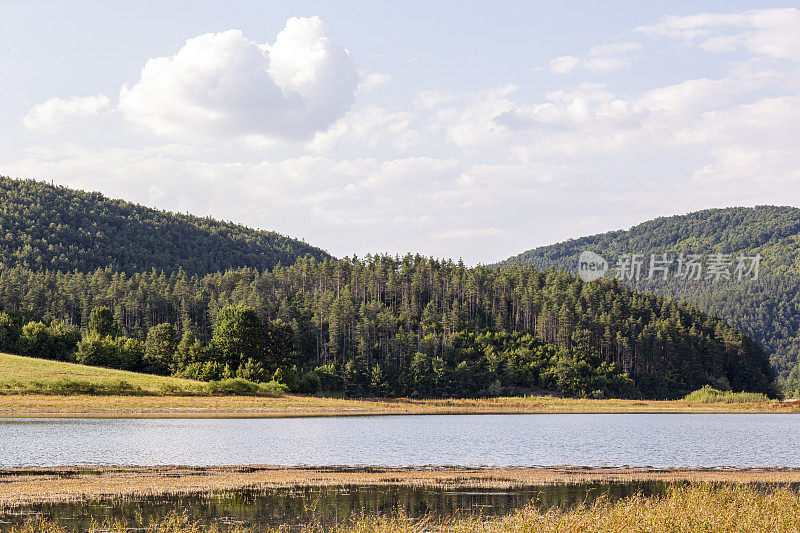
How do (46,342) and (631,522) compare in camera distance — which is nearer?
(631,522)

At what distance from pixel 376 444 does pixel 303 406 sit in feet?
217

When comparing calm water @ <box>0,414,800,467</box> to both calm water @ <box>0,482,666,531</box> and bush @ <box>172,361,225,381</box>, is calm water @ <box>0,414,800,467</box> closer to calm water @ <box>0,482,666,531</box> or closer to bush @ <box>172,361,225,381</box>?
calm water @ <box>0,482,666,531</box>

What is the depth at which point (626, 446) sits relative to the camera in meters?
74.2

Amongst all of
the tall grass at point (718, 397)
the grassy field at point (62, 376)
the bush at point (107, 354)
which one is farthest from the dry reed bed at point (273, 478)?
the tall grass at point (718, 397)

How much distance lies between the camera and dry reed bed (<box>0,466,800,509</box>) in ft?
133

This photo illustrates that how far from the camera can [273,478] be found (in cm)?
4703

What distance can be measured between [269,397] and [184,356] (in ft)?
95.0

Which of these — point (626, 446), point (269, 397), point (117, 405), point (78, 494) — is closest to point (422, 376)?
point (269, 397)

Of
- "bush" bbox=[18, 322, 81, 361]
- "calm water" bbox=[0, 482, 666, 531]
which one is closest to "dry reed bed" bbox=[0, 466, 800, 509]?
"calm water" bbox=[0, 482, 666, 531]

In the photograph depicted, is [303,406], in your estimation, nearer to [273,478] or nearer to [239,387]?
[239,387]

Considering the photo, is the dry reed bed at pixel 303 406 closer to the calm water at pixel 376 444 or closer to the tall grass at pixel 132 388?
the tall grass at pixel 132 388

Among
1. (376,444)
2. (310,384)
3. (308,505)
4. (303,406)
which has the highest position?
(308,505)

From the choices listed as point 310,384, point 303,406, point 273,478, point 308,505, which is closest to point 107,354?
point 310,384

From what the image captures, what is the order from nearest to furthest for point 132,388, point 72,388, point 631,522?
point 631,522 < point 72,388 < point 132,388
